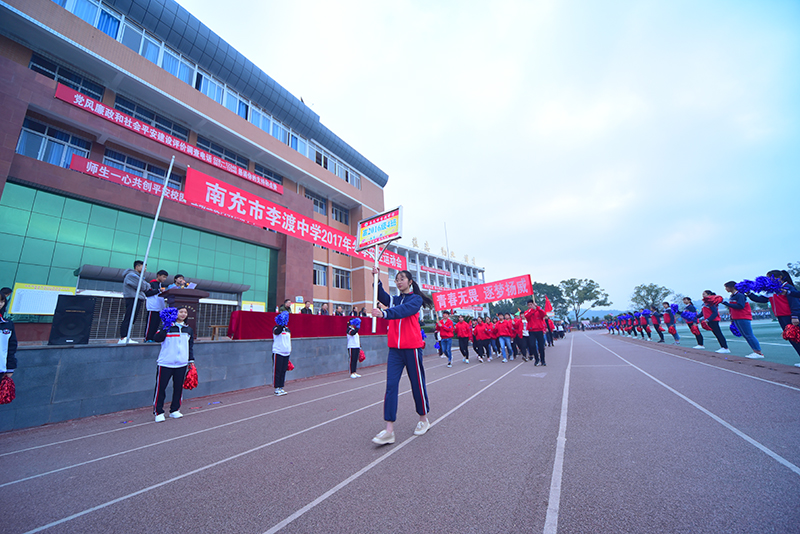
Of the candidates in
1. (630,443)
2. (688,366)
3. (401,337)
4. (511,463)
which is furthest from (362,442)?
(688,366)

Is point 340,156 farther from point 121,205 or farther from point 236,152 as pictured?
point 121,205

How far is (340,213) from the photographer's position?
29156mm

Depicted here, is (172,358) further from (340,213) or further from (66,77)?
(340,213)

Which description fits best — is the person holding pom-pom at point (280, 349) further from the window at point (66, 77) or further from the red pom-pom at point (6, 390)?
the window at point (66, 77)

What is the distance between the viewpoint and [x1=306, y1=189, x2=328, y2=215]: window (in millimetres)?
26391

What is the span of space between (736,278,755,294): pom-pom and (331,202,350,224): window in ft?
83.3

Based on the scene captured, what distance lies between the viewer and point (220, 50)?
20375 mm

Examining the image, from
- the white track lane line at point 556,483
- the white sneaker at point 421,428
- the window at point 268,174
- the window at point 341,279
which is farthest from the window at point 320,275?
the white track lane line at point 556,483

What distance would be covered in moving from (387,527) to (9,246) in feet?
59.8

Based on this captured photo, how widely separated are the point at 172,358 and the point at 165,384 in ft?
1.61

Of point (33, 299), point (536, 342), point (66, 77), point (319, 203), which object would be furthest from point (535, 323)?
point (66, 77)

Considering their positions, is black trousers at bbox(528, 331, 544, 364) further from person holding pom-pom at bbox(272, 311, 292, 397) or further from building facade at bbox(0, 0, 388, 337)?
building facade at bbox(0, 0, 388, 337)

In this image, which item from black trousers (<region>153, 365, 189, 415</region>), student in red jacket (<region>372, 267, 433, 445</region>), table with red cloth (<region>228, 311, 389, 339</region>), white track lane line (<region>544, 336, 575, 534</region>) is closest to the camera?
white track lane line (<region>544, 336, 575, 534</region>)

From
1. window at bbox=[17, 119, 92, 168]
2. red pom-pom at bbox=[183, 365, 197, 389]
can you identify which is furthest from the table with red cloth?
window at bbox=[17, 119, 92, 168]
